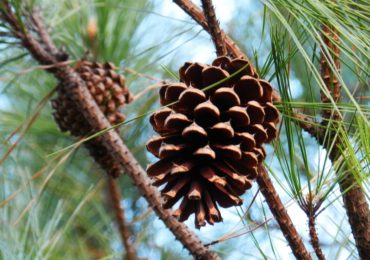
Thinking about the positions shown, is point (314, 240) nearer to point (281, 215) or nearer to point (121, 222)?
point (281, 215)

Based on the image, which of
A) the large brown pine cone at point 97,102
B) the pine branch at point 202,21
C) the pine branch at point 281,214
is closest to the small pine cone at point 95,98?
the large brown pine cone at point 97,102

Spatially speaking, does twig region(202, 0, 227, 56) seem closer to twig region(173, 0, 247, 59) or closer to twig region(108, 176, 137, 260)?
twig region(173, 0, 247, 59)

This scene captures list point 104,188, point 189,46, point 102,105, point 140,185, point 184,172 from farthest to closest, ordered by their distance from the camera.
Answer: point 189,46
point 104,188
point 102,105
point 140,185
point 184,172

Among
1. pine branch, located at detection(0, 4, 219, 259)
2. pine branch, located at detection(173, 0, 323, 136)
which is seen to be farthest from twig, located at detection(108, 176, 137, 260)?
pine branch, located at detection(173, 0, 323, 136)

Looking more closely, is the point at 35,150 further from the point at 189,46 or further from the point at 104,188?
the point at 189,46

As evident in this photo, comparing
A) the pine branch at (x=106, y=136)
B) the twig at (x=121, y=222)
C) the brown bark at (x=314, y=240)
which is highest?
the pine branch at (x=106, y=136)

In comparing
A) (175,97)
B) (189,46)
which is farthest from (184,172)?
(189,46)

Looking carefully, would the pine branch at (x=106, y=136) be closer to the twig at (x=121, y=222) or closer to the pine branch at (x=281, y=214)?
the pine branch at (x=281, y=214)
